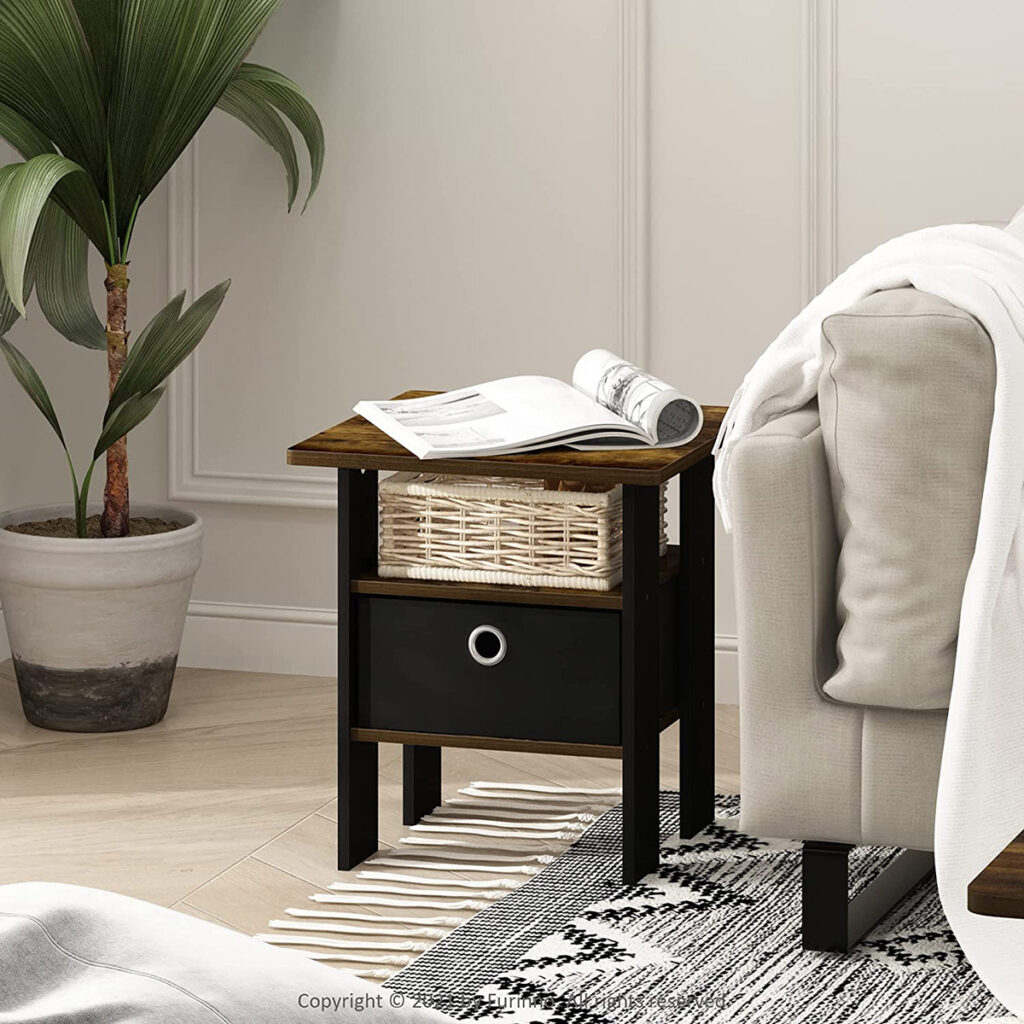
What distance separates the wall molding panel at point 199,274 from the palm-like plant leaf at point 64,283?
0.34 metres

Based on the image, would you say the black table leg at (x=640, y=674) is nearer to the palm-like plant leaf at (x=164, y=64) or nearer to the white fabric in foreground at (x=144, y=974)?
the palm-like plant leaf at (x=164, y=64)

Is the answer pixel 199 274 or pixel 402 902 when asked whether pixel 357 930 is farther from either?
pixel 199 274

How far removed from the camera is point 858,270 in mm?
2143

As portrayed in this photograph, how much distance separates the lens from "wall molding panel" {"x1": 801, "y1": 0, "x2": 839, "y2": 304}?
3023 mm

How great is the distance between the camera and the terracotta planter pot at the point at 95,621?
2.99 m

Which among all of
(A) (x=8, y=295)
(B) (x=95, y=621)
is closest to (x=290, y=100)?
(A) (x=8, y=295)

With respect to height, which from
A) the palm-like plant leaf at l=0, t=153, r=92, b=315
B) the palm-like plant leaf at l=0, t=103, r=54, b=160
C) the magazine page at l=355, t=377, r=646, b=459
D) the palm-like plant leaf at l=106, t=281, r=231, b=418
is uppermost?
the palm-like plant leaf at l=0, t=103, r=54, b=160

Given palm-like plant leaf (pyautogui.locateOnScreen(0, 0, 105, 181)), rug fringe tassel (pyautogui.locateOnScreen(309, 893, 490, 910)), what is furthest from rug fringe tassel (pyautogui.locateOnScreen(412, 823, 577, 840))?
palm-like plant leaf (pyautogui.locateOnScreen(0, 0, 105, 181))

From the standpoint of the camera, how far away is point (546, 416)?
2293 millimetres

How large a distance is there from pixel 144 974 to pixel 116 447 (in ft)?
7.68

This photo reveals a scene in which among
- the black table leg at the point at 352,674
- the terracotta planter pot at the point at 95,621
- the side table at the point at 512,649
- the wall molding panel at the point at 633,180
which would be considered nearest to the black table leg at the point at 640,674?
the side table at the point at 512,649

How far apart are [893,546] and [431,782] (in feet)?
3.00

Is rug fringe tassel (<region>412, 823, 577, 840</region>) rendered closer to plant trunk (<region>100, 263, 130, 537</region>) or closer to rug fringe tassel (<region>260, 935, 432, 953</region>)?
rug fringe tassel (<region>260, 935, 432, 953</region>)

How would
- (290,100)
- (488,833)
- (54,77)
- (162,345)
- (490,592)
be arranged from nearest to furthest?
(490,592), (488,833), (54,77), (162,345), (290,100)
